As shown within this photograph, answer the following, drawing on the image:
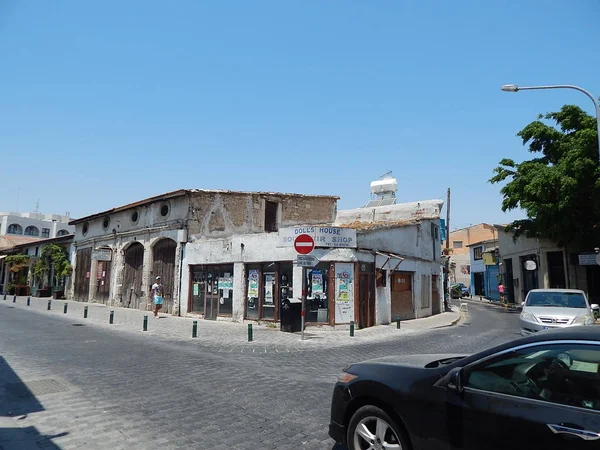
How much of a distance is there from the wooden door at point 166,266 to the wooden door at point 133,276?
1931 millimetres

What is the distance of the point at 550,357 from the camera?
303 cm

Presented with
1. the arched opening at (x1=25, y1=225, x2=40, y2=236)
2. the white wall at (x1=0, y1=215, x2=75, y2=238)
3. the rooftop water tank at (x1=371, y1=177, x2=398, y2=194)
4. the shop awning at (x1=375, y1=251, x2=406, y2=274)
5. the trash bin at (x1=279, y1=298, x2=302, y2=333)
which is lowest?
the trash bin at (x1=279, y1=298, x2=302, y2=333)

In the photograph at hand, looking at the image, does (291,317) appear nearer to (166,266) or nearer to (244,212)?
(244,212)

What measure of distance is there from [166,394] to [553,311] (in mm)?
11081

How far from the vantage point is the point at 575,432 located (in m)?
2.53

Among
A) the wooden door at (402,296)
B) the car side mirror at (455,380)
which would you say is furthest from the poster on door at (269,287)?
the car side mirror at (455,380)

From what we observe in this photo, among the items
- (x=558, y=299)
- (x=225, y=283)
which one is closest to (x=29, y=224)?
(x=225, y=283)

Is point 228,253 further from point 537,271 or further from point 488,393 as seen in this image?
point 537,271

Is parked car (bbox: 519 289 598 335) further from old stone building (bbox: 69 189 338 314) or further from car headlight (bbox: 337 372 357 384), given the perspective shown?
old stone building (bbox: 69 189 338 314)

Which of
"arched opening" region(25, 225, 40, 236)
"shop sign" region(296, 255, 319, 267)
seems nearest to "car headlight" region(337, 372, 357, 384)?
"shop sign" region(296, 255, 319, 267)

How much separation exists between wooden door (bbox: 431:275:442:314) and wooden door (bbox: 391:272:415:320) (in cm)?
428

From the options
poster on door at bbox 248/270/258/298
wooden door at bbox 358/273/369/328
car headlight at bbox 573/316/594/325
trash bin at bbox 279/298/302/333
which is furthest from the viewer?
poster on door at bbox 248/270/258/298

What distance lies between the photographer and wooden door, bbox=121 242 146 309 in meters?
24.6

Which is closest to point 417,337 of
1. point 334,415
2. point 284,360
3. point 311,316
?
point 311,316
